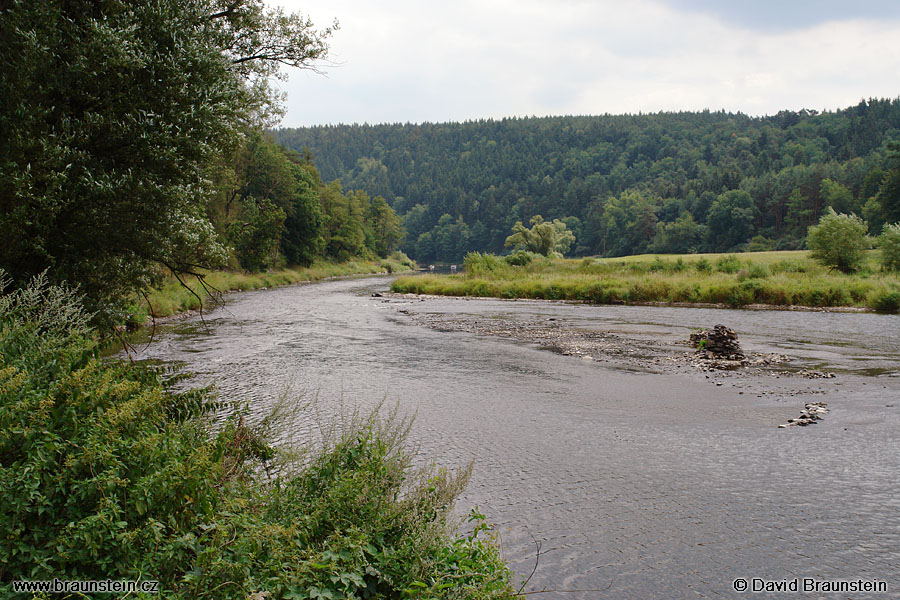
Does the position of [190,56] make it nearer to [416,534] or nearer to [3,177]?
[3,177]

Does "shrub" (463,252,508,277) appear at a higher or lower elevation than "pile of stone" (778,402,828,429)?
higher

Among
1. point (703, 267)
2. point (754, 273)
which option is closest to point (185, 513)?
point (754, 273)

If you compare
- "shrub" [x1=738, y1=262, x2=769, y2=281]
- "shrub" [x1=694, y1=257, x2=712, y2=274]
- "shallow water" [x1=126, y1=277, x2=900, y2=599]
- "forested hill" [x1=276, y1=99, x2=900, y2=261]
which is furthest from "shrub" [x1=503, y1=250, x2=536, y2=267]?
"forested hill" [x1=276, y1=99, x2=900, y2=261]

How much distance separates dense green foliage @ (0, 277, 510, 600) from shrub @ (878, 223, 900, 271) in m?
48.1

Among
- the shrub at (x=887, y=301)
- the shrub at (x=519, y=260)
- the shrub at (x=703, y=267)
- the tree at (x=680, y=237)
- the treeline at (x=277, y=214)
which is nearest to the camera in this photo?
the shrub at (x=887, y=301)

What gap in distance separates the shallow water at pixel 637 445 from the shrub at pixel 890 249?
24.8 metres

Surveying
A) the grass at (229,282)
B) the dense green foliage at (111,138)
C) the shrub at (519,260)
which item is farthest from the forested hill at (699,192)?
the dense green foliage at (111,138)

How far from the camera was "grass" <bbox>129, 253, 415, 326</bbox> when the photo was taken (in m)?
24.5

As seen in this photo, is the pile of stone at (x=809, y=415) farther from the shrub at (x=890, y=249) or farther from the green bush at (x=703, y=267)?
the shrub at (x=890, y=249)

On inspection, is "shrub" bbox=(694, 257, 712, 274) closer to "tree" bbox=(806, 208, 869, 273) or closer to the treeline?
"tree" bbox=(806, 208, 869, 273)

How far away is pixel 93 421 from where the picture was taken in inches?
206

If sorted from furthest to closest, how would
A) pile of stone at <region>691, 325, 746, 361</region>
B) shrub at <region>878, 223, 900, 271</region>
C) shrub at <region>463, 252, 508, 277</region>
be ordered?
1. shrub at <region>463, 252, 508, 277</region>
2. shrub at <region>878, 223, 900, 271</region>
3. pile of stone at <region>691, 325, 746, 361</region>

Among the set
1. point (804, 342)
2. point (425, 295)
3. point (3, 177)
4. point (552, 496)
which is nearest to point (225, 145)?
point (3, 177)

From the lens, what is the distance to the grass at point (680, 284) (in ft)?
114
